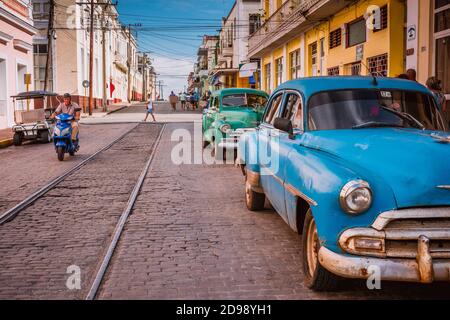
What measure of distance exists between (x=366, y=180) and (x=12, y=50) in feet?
Answer: 79.2

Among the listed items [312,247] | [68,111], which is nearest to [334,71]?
[68,111]

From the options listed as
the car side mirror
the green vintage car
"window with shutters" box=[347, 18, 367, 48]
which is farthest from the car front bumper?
"window with shutters" box=[347, 18, 367, 48]

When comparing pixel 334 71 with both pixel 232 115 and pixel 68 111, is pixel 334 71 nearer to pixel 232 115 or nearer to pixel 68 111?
pixel 232 115

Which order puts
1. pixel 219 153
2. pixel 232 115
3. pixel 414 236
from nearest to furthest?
pixel 414 236 < pixel 232 115 < pixel 219 153

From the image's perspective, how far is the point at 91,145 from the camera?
16.8 m

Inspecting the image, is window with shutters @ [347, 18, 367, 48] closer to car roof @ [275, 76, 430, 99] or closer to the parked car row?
the parked car row

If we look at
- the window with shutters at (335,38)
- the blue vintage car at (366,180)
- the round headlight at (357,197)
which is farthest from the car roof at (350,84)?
the window with shutters at (335,38)

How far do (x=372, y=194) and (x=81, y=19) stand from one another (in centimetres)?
4105

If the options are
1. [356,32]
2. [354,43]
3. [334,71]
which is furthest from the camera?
[334,71]

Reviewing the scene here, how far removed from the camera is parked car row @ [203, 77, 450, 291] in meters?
3.54

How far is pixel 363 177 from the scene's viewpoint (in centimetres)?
365

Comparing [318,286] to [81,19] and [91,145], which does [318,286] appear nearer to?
[91,145]
